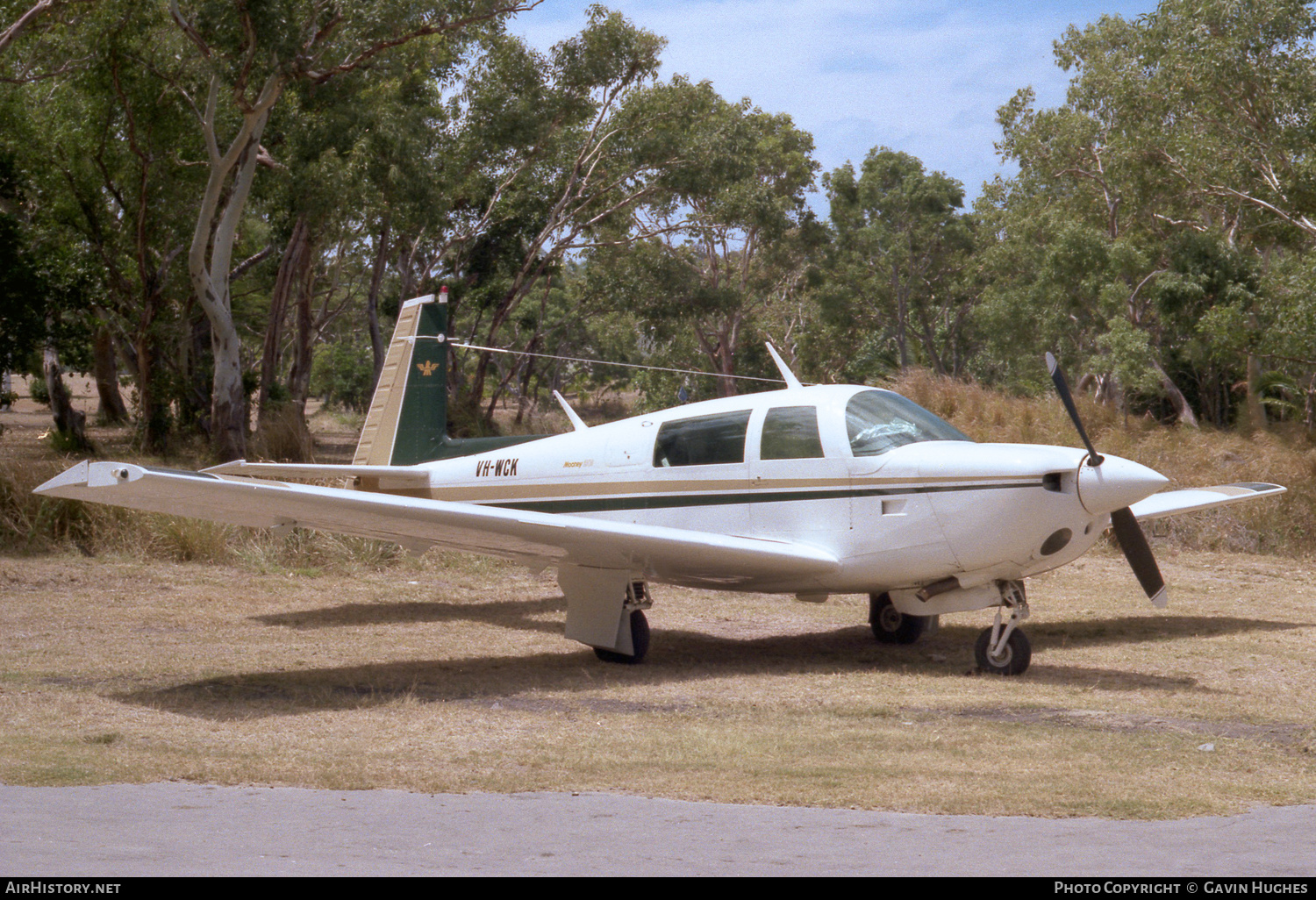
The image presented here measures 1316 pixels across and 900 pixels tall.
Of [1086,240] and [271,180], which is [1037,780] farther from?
[1086,240]

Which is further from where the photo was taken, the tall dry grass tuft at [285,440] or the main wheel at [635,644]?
the tall dry grass tuft at [285,440]

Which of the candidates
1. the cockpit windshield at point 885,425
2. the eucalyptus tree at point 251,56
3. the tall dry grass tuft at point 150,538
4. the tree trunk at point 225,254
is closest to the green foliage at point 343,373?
the tree trunk at point 225,254

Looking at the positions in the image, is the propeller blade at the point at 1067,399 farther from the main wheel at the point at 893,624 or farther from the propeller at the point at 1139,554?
the main wheel at the point at 893,624

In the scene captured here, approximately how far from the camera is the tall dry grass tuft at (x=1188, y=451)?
16.3 metres

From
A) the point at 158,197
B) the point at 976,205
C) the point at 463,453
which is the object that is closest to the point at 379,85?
the point at 158,197

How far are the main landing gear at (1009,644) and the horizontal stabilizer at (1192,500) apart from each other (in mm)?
2624

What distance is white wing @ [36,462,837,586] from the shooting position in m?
6.86

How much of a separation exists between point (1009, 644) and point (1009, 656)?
0.31 ft

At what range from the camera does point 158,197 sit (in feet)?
84.2

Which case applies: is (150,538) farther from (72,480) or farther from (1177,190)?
(1177,190)

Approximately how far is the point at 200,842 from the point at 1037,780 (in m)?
3.71

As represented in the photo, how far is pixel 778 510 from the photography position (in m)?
9.09

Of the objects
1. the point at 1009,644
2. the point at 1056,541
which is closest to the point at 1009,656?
the point at 1009,644

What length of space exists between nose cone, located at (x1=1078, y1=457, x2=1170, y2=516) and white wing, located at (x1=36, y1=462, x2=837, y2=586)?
75.6 inches
